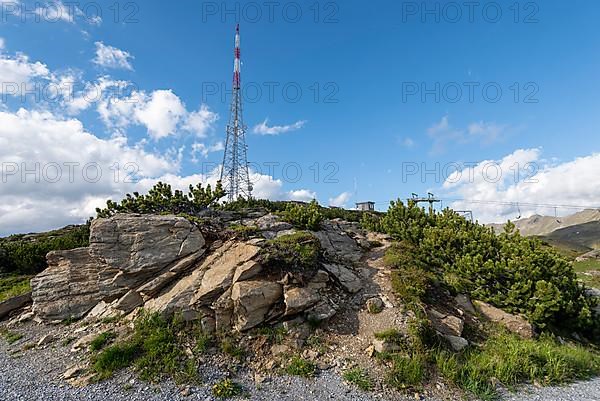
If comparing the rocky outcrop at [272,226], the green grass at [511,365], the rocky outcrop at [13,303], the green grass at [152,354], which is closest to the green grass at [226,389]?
the green grass at [152,354]

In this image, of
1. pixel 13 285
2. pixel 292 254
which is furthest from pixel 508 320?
pixel 13 285

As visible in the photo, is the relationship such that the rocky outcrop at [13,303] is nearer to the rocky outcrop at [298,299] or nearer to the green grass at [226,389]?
the green grass at [226,389]

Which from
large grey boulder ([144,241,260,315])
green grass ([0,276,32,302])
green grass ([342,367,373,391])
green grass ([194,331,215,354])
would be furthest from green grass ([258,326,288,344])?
green grass ([0,276,32,302])

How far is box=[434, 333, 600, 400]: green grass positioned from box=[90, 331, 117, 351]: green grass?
844 centimetres

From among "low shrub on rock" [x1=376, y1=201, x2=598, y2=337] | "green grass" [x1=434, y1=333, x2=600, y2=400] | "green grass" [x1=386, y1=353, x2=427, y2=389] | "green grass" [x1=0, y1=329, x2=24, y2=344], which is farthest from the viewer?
"low shrub on rock" [x1=376, y1=201, x2=598, y2=337]

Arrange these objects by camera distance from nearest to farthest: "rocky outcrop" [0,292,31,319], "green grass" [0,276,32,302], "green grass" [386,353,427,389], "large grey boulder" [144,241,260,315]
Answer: "green grass" [386,353,427,389] < "large grey boulder" [144,241,260,315] < "rocky outcrop" [0,292,31,319] < "green grass" [0,276,32,302]

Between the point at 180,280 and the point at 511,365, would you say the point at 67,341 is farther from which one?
the point at 511,365

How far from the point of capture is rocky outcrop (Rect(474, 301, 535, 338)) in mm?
9190

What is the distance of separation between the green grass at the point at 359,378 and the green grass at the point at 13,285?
13.3 metres

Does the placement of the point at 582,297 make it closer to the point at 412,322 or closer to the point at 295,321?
the point at 412,322

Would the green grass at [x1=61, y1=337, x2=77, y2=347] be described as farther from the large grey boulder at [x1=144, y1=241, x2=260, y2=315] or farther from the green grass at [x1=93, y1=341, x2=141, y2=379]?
the large grey boulder at [x1=144, y1=241, x2=260, y2=315]

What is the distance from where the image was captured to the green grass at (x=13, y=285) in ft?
42.1

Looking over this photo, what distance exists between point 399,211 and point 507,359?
25.6ft

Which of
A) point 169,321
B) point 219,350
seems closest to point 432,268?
point 219,350
